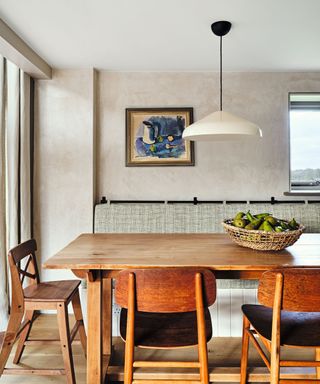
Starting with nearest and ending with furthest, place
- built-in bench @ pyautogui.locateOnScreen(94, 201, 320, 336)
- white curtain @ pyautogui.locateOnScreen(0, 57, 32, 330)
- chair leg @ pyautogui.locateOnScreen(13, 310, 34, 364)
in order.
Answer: chair leg @ pyautogui.locateOnScreen(13, 310, 34, 364)
white curtain @ pyautogui.locateOnScreen(0, 57, 32, 330)
built-in bench @ pyautogui.locateOnScreen(94, 201, 320, 336)

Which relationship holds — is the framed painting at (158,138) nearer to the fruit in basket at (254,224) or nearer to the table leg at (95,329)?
the fruit in basket at (254,224)

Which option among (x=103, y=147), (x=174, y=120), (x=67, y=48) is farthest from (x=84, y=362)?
(x=67, y=48)

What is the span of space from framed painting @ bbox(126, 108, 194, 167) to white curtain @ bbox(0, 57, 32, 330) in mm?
929

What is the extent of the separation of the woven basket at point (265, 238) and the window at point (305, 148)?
174 centimetres

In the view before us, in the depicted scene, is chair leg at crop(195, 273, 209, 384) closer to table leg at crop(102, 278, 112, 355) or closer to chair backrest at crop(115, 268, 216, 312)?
chair backrest at crop(115, 268, 216, 312)

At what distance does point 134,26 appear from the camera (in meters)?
2.26

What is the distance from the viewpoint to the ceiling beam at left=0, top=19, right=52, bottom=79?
224 centimetres

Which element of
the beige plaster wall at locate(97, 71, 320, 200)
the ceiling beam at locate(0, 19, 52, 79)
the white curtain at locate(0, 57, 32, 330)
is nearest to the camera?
the ceiling beam at locate(0, 19, 52, 79)

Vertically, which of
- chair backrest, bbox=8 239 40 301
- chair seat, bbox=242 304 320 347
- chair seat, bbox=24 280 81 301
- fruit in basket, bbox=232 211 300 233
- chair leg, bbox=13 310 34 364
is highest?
fruit in basket, bbox=232 211 300 233

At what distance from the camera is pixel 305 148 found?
3.31 metres

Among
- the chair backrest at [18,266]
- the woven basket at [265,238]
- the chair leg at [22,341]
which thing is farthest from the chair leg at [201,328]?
the chair leg at [22,341]

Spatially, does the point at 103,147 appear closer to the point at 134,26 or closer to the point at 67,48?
the point at 67,48

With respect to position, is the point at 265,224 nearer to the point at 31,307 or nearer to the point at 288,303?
the point at 288,303

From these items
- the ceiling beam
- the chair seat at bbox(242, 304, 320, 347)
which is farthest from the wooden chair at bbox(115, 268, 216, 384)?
the ceiling beam
